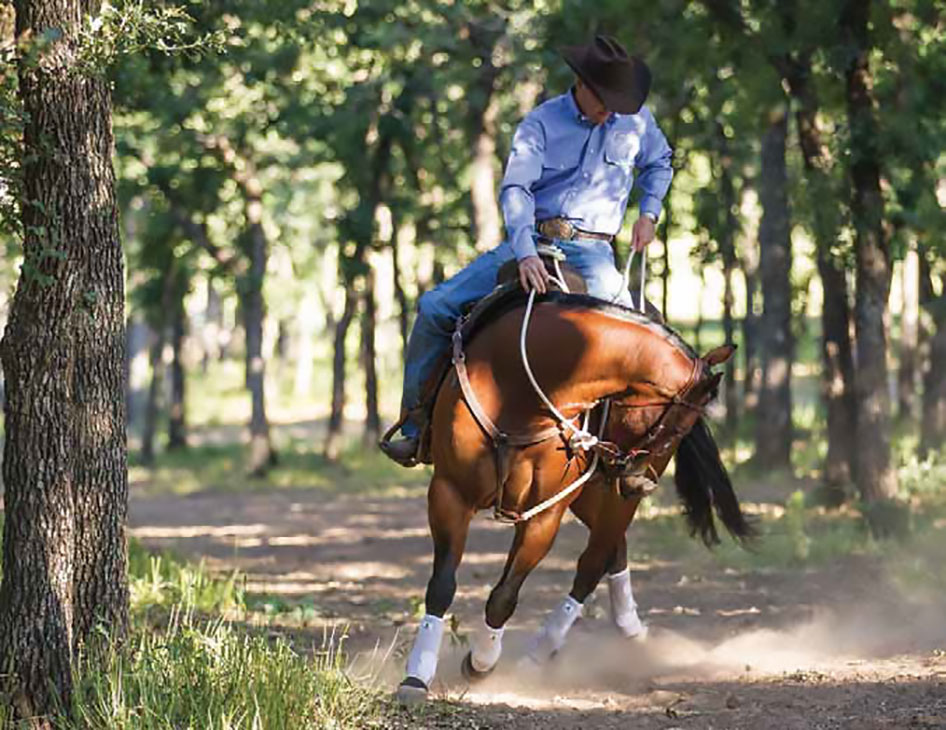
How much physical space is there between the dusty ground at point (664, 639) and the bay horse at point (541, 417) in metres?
0.72

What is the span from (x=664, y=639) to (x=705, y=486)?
3.25ft

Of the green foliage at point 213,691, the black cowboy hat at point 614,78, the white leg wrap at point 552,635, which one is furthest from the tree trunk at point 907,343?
the green foliage at point 213,691

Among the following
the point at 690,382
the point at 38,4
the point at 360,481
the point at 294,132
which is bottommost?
the point at 360,481

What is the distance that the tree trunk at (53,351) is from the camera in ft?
23.3

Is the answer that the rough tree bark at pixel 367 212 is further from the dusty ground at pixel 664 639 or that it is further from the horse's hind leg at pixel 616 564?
the horse's hind leg at pixel 616 564

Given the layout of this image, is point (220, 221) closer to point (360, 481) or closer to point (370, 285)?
point (370, 285)

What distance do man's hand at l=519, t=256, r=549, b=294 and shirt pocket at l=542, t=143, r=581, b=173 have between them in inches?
32.0

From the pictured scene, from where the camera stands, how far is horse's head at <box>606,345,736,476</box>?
820cm

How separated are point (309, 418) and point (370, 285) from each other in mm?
22106

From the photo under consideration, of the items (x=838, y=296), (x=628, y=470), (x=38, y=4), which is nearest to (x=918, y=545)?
(x=838, y=296)

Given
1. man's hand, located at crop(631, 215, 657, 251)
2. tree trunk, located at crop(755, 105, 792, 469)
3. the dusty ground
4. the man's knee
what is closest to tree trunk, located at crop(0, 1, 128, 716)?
the dusty ground

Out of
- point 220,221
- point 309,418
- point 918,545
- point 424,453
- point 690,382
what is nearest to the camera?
point 690,382

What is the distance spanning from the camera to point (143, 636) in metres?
7.36

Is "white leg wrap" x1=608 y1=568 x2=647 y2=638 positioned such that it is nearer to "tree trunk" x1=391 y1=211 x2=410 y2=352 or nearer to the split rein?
the split rein
